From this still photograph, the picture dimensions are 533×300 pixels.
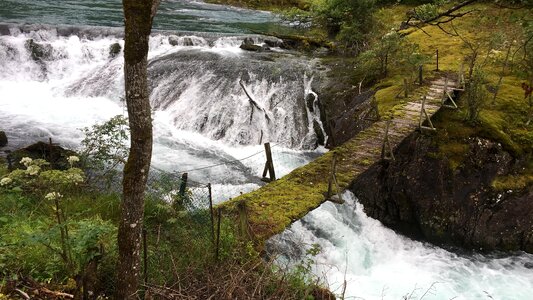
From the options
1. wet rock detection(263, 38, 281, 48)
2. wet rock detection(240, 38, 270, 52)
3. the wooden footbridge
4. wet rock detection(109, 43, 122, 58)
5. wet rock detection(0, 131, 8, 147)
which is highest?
wet rock detection(263, 38, 281, 48)

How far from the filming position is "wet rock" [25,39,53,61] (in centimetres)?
1936

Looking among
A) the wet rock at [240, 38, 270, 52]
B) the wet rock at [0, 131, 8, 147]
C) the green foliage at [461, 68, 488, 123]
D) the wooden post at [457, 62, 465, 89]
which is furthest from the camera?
the wet rock at [240, 38, 270, 52]

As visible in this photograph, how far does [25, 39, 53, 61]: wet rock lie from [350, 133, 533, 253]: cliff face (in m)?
15.1

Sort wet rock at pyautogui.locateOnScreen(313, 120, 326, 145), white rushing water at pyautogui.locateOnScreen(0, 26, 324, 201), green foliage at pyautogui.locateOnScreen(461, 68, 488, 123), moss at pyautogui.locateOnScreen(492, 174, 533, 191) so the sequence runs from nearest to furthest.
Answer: moss at pyautogui.locateOnScreen(492, 174, 533, 191), green foliage at pyautogui.locateOnScreen(461, 68, 488, 123), white rushing water at pyautogui.locateOnScreen(0, 26, 324, 201), wet rock at pyautogui.locateOnScreen(313, 120, 326, 145)

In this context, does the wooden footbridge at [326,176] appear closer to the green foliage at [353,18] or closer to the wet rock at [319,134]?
the wet rock at [319,134]

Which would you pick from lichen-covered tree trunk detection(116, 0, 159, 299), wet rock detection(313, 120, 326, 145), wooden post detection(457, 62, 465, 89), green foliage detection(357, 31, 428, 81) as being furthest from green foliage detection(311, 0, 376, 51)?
lichen-covered tree trunk detection(116, 0, 159, 299)

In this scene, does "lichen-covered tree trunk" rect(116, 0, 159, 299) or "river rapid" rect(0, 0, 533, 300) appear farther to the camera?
"river rapid" rect(0, 0, 533, 300)

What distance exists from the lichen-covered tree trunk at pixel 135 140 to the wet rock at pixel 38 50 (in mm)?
17784

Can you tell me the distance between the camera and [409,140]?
36.3 feet

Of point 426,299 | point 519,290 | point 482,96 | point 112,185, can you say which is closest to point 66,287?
point 112,185

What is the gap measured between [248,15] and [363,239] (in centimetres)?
2454

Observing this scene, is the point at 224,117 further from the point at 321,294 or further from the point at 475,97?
the point at 321,294

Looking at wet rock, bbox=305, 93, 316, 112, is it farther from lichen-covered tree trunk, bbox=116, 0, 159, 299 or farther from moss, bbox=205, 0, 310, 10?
moss, bbox=205, 0, 310, 10

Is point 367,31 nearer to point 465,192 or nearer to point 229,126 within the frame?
point 229,126
